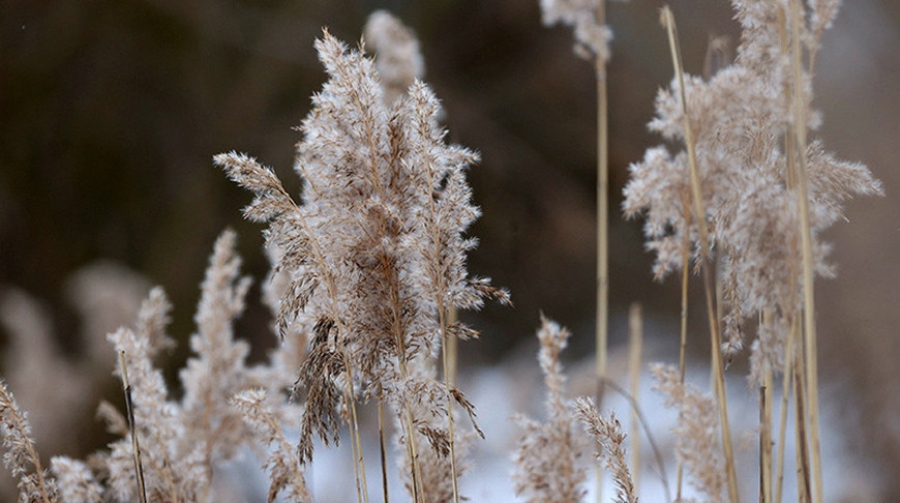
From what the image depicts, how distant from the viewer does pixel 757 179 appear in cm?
53

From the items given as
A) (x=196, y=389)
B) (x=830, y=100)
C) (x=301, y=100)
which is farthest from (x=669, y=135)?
(x=301, y=100)

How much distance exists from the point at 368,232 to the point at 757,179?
0.91ft

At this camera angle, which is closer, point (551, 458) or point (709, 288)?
point (709, 288)

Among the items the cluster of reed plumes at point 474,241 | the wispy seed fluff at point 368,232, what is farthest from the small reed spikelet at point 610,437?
the wispy seed fluff at point 368,232

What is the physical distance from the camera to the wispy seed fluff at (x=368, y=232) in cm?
58

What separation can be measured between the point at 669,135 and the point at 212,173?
2533 millimetres

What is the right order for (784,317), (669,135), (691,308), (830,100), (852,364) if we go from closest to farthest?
(784,317)
(669,135)
(830,100)
(852,364)
(691,308)

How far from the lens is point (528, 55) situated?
277 cm

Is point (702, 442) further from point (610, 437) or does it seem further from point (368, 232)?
point (368, 232)

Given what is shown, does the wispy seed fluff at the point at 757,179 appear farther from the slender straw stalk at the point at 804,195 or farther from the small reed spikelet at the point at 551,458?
the small reed spikelet at the point at 551,458

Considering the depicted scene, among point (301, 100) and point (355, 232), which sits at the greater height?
point (301, 100)

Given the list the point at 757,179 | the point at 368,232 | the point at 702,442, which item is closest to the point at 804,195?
the point at 757,179

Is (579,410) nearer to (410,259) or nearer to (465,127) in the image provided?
(410,259)

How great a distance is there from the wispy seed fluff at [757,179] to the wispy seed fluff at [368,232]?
0.17 m
